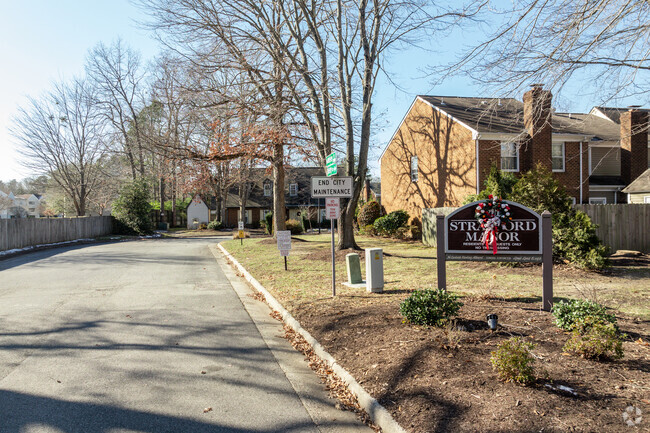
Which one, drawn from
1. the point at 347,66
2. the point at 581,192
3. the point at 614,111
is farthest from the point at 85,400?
the point at 614,111

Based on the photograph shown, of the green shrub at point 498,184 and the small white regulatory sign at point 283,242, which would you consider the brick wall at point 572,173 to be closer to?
the green shrub at point 498,184

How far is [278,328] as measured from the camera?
7.54m

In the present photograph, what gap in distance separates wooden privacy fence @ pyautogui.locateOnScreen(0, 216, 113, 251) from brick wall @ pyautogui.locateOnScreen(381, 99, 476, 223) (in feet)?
67.9

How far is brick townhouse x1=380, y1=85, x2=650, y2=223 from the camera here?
2081 centimetres

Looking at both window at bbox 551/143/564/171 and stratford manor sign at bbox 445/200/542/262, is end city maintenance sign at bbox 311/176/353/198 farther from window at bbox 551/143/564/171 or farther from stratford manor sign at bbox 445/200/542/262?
window at bbox 551/143/564/171

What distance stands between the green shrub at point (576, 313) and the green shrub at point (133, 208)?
3811 centimetres

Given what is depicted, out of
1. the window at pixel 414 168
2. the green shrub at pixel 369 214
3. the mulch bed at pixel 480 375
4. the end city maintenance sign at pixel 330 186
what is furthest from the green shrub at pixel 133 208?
the mulch bed at pixel 480 375

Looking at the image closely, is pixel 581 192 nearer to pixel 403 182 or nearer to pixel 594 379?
pixel 403 182

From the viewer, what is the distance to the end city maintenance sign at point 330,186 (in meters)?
9.00

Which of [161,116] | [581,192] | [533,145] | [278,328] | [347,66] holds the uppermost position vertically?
[161,116]

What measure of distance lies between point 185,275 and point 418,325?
922 centimetres

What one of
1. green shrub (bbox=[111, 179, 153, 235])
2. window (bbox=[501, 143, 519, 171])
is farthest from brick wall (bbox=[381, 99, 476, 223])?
green shrub (bbox=[111, 179, 153, 235])

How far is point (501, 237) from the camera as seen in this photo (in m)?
7.34

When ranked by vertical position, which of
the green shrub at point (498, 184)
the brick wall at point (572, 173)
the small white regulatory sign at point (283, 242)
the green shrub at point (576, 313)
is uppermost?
the brick wall at point (572, 173)
